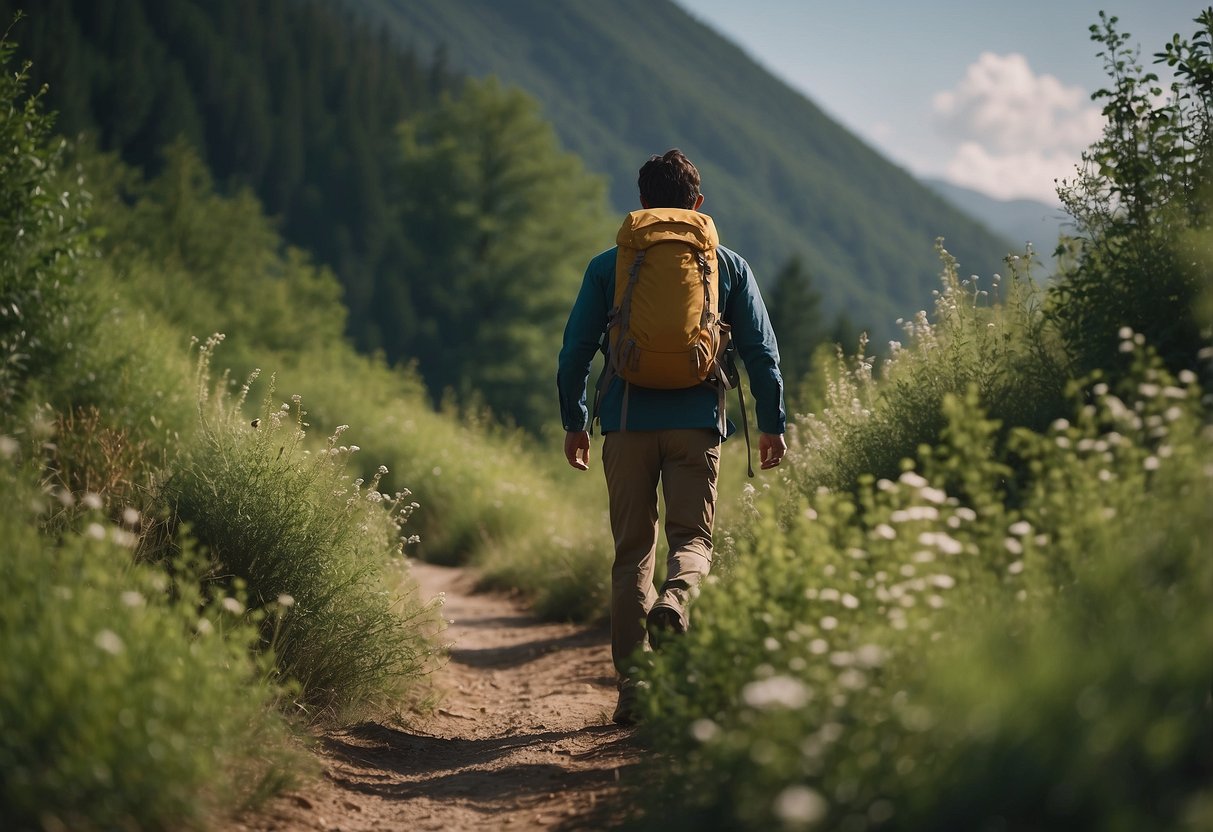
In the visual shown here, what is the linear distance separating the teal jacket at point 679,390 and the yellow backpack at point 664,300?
0.14 metres

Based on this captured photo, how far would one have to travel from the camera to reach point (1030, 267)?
566cm

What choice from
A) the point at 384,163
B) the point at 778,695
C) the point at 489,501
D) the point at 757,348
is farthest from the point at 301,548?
the point at 384,163

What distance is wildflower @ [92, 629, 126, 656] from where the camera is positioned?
9.74 ft

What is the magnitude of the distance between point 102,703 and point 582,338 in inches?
118

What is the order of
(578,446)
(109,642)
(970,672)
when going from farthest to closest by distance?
1. (578,446)
2. (109,642)
3. (970,672)

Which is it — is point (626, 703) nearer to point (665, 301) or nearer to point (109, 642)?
point (665, 301)

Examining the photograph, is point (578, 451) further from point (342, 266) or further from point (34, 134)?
point (342, 266)

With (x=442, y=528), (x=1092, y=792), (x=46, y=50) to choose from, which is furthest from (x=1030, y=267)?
(x=46, y=50)

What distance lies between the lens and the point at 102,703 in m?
3.01

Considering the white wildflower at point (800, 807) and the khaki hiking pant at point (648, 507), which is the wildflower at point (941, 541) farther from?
the khaki hiking pant at point (648, 507)

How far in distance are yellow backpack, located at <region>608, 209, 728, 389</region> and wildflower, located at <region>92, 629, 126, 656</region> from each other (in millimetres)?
2649

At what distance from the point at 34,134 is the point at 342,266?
63.6m

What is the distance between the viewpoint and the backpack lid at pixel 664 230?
516cm

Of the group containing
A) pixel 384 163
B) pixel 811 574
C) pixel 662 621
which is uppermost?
pixel 811 574
